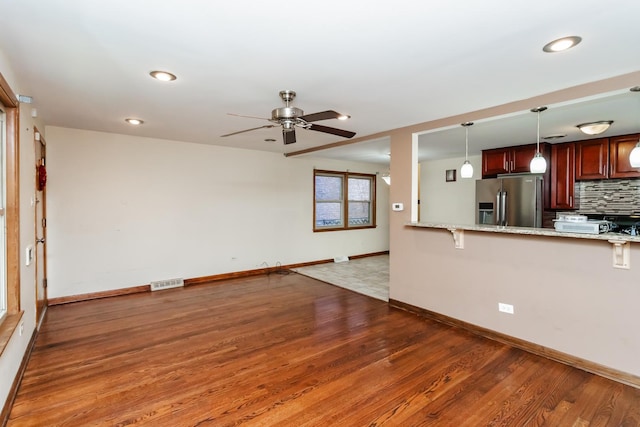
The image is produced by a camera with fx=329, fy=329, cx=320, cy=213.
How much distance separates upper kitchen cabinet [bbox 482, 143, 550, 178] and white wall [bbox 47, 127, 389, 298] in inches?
125

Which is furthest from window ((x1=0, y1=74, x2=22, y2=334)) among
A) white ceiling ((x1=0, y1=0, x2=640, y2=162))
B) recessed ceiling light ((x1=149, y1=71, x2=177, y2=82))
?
recessed ceiling light ((x1=149, y1=71, x2=177, y2=82))

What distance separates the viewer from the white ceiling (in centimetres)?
169

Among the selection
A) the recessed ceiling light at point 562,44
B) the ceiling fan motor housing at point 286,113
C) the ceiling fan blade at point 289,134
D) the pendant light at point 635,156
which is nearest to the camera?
the recessed ceiling light at point 562,44

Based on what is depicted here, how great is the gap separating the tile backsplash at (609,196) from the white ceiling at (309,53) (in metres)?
1.91

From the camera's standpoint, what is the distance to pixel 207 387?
2.44 metres

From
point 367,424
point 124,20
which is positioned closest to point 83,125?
point 124,20

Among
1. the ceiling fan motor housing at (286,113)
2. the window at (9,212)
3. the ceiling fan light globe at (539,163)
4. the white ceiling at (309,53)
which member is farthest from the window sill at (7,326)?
the ceiling fan light globe at (539,163)

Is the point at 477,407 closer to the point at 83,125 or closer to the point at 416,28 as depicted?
the point at 416,28

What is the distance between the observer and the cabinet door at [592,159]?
470 centimetres

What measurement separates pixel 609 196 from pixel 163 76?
19.9 ft

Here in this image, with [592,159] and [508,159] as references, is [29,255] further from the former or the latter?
[592,159]

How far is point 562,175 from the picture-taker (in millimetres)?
5105

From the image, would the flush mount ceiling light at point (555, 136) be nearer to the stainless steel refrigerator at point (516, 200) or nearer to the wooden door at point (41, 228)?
the stainless steel refrigerator at point (516, 200)

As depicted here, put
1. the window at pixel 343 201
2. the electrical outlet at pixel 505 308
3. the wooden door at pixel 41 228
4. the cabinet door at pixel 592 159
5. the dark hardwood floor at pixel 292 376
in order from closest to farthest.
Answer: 1. the dark hardwood floor at pixel 292 376
2. the electrical outlet at pixel 505 308
3. the wooden door at pixel 41 228
4. the cabinet door at pixel 592 159
5. the window at pixel 343 201
